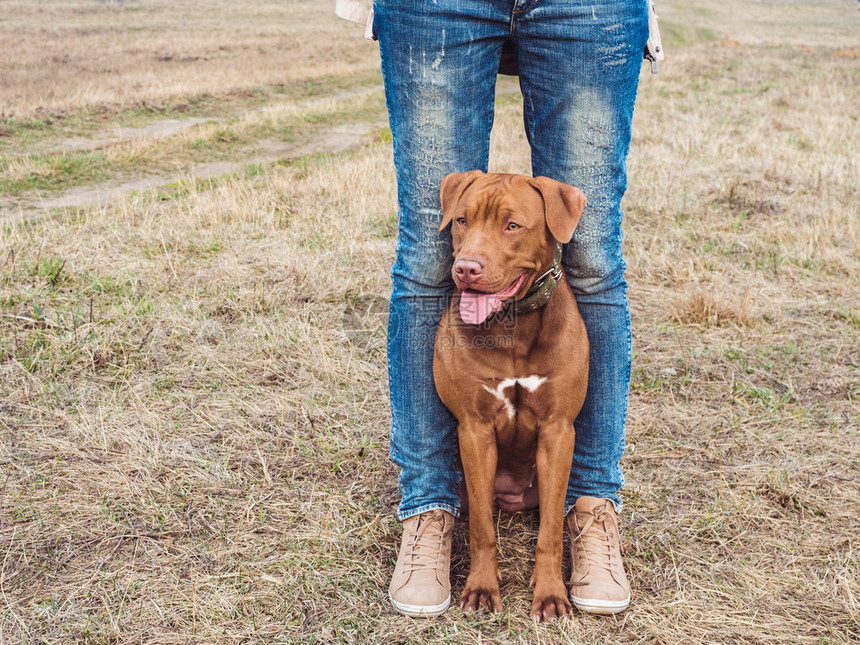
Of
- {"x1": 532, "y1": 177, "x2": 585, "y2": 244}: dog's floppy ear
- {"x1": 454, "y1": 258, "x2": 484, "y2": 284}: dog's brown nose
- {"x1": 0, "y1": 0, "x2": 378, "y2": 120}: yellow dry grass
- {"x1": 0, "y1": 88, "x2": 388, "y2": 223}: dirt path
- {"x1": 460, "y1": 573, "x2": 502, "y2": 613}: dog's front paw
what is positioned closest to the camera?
{"x1": 454, "y1": 258, "x2": 484, "y2": 284}: dog's brown nose

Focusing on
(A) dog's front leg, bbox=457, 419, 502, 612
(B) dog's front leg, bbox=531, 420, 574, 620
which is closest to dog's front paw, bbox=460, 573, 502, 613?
(A) dog's front leg, bbox=457, 419, 502, 612

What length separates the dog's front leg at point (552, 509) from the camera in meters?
2.31

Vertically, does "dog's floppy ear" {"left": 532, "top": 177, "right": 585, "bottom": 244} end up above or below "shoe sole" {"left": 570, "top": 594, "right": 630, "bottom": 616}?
above

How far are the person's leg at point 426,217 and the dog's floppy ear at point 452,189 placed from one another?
4 centimetres

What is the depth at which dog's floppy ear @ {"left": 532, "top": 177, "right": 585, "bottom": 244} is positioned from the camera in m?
2.22

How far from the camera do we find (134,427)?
3391 mm

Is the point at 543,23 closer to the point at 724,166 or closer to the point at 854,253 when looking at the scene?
the point at 854,253

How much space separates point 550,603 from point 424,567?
0.42m

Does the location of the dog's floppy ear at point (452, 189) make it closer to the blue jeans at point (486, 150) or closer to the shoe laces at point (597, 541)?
the blue jeans at point (486, 150)

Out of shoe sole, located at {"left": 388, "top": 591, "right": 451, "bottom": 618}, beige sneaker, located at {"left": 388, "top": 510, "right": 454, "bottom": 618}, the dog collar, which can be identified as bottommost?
shoe sole, located at {"left": 388, "top": 591, "right": 451, "bottom": 618}

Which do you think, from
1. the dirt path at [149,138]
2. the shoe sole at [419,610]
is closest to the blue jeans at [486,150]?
the shoe sole at [419,610]

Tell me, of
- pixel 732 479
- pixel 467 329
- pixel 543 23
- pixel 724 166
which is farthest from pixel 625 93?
pixel 724 166

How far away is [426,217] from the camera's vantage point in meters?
2.41

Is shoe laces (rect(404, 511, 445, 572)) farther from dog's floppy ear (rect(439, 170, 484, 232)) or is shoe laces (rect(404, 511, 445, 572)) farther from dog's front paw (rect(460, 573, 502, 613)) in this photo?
dog's floppy ear (rect(439, 170, 484, 232))
